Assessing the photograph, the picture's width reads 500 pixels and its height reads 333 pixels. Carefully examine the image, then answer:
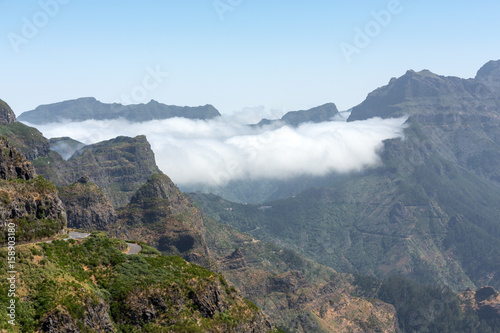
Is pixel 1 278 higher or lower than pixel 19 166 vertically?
lower

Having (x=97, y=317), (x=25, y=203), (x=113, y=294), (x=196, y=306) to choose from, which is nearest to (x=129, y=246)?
(x=196, y=306)

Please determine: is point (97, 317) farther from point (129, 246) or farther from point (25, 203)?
point (129, 246)

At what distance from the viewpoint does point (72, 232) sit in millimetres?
158875

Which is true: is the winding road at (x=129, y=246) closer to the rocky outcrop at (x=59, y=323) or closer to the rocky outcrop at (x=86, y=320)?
the rocky outcrop at (x=86, y=320)

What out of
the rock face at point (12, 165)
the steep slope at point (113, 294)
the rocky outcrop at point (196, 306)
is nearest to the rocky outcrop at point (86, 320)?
the steep slope at point (113, 294)

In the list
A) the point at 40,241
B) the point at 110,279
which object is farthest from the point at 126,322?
the point at 40,241

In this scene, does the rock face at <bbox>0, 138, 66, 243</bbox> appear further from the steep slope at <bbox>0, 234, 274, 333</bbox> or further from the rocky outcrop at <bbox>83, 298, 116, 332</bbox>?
the rocky outcrop at <bbox>83, 298, 116, 332</bbox>

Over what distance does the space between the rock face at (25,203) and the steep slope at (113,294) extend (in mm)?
5924

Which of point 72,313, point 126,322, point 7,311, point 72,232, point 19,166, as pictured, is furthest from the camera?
point 72,232

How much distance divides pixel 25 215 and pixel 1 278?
26.0 meters

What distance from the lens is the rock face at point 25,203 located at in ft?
377

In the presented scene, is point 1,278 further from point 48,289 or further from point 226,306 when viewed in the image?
point 226,306

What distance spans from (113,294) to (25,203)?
32.2 metres

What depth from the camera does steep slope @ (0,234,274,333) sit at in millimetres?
97269
